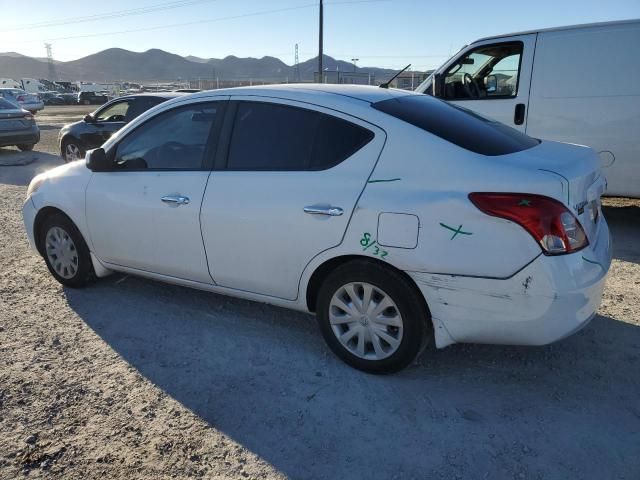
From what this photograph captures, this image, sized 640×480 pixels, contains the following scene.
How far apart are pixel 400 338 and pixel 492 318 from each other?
0.54 metres

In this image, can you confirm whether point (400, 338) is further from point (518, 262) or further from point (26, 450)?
point (26, 450)

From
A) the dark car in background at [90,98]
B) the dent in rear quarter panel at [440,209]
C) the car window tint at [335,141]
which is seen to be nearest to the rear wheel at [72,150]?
the car window tint at [335,141]

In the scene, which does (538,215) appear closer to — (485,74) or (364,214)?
(364,214)

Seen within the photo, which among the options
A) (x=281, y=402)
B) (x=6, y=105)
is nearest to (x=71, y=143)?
(x=6, y=105)

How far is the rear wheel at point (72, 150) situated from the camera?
11.6m

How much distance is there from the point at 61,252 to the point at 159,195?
140 centimetres

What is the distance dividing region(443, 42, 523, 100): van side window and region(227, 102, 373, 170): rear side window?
416 cm

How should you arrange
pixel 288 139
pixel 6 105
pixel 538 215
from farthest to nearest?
pixel 6 105 → pixel 288 139 → pixel 538 215

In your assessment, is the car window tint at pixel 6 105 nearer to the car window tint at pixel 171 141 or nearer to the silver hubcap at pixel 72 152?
the silver hubcap at pixel 72 152

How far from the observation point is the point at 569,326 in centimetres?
273

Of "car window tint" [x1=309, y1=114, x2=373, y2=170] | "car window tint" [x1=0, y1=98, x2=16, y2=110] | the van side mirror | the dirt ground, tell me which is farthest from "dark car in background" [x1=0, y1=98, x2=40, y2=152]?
"car window tint" [x1=309, y1=114, x2=373, y2=170]

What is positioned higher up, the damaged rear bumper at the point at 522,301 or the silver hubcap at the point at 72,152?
the damaged rear bumper at the point at 522,301

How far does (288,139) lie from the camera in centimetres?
336

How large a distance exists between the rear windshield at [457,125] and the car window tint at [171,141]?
131 cm
